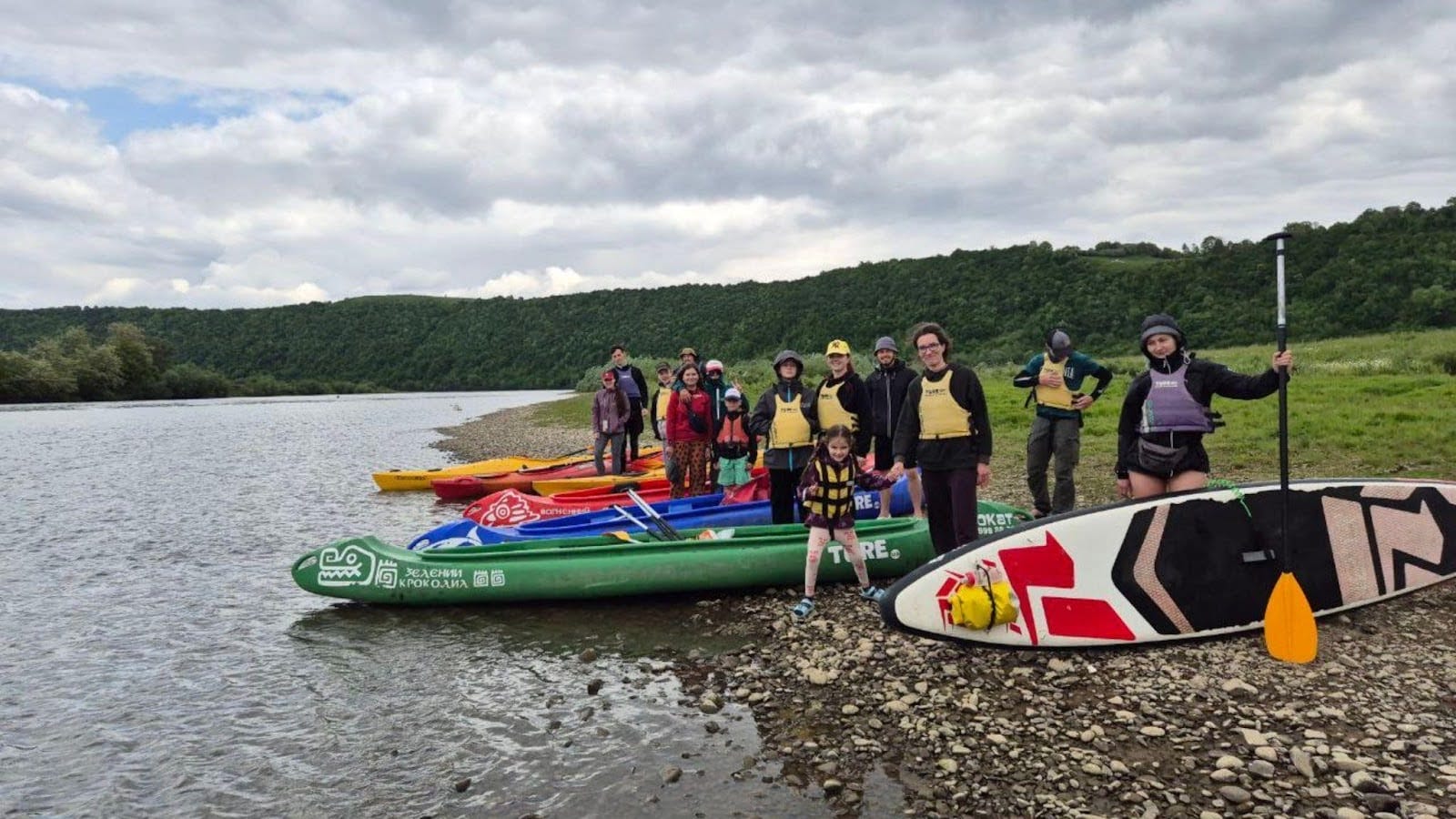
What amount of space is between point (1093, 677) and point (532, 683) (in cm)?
391

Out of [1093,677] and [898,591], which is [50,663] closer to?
[898,591]

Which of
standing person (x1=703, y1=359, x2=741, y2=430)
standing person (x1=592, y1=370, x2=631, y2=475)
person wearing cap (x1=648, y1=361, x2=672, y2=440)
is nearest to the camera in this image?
standing person (x1=703, y1=359, x2=741, y2=430)

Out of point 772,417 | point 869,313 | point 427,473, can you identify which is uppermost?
point 869,313

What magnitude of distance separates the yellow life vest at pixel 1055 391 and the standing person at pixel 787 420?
2.42 m

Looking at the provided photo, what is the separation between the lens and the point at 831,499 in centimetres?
683

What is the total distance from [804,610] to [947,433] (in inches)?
75.1

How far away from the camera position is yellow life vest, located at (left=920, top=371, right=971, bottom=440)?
21.5ft

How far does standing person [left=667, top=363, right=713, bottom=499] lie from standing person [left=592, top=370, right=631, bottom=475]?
9.08ft

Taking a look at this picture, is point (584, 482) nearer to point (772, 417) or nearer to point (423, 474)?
point (423, 474)

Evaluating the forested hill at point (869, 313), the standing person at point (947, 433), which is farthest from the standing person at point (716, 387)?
the forested hill at point (869, 313)

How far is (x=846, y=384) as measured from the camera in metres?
7.94

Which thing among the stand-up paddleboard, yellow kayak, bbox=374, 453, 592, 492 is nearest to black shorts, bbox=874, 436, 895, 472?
the stand-up paddleboard

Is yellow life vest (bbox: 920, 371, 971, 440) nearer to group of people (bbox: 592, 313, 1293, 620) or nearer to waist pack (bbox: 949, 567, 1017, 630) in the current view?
group of people (bbox: 592, 313, 1293, 620)

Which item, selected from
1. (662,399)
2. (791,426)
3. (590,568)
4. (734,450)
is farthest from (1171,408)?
(662,399)
